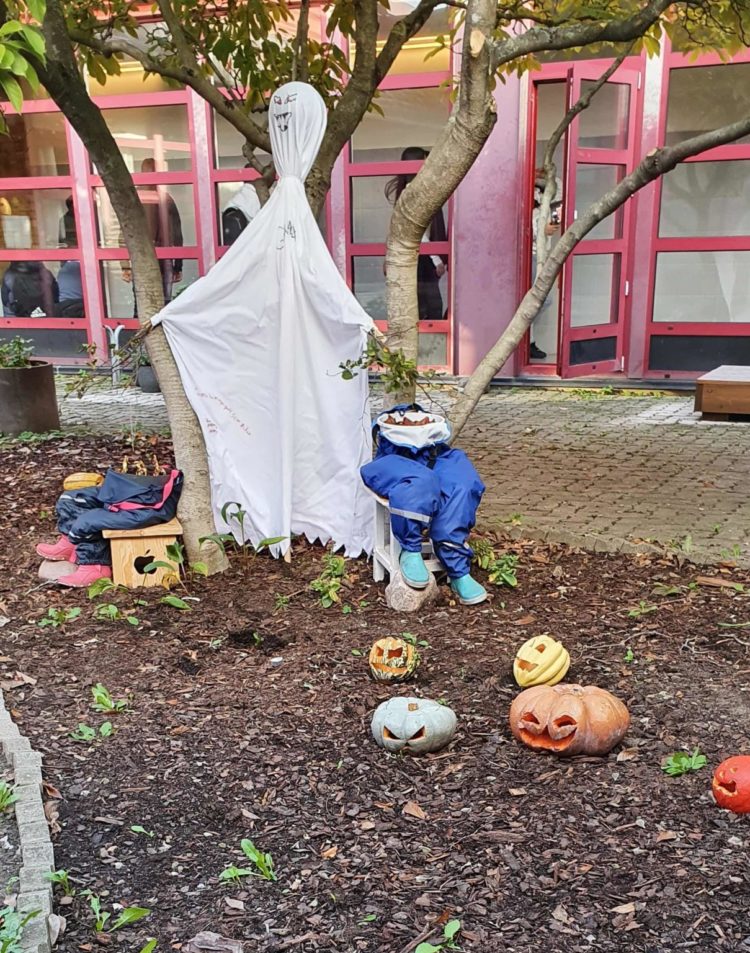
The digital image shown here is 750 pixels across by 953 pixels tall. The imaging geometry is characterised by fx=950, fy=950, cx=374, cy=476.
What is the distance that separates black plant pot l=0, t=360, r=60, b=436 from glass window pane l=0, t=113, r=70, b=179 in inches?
206

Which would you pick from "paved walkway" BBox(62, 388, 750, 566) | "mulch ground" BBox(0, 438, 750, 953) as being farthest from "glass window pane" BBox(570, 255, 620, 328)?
"mulch ground" BBox(0, 438, 750, 953)

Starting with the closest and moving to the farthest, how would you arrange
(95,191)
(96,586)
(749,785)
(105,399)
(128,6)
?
(749,785)
(96,586)
(128,6)
(105,399)
(95,191)

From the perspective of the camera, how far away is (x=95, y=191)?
12859mm

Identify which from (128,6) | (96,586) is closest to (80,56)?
(128,6)

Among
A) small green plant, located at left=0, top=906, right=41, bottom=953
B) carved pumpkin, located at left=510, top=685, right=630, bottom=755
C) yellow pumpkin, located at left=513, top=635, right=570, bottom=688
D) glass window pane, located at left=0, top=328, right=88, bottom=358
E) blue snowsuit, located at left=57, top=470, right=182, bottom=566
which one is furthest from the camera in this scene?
glass window pane, located at left=0, top=328, right=88, bottom=358

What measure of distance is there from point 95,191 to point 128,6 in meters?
6.32

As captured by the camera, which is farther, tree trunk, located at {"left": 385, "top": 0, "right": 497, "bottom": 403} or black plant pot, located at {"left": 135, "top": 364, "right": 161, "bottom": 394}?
black plant pot, located at {"left": 135, "top": 364, "right": 161, "bottom": 394}

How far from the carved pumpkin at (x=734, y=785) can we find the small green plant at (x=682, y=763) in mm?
206

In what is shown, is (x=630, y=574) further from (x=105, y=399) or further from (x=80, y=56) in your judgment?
(x=105, y=399)

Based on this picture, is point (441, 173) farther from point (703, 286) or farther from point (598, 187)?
point (703, 286)

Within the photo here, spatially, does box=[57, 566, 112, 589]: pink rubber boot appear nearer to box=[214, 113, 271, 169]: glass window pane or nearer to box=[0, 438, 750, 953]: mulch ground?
box=[0, 438, 750, 953]: mulch ground

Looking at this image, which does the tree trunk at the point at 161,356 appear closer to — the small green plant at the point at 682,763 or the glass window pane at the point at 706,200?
the small green plant at the point at 682,763

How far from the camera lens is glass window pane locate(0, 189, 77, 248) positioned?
13180 millimetres

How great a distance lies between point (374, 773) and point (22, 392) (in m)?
6.76
